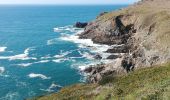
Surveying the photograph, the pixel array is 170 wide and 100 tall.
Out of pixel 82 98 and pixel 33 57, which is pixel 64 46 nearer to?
pixel 33 57

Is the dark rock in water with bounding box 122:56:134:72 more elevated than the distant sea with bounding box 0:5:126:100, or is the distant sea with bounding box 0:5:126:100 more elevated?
the dark rock in water with bounding box 122:56:134:72

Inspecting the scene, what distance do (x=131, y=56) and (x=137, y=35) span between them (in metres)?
30.3

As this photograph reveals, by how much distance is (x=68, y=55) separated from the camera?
107 m

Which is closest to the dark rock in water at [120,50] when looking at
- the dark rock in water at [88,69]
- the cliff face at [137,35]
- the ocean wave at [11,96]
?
the cliff face at [137,35]

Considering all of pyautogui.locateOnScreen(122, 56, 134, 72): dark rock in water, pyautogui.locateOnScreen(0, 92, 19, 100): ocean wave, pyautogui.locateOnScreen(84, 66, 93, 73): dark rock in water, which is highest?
pyautogui.locateOnScreen(122, 56, 134, 72): dark rock in water

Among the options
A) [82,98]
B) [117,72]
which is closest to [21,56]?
[117,72]

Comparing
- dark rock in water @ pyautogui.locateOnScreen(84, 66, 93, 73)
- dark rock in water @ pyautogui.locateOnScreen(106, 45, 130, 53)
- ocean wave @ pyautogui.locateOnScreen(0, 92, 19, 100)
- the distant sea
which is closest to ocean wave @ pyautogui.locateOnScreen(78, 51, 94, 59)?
the distant sea

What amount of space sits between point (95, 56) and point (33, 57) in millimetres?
19716

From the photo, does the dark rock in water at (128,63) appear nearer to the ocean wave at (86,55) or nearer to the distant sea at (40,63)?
the distant sea at (40,63)

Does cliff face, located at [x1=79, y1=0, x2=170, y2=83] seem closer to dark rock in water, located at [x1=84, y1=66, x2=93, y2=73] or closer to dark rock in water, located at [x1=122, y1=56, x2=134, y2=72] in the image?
dark rock in water, located at [x1=122, y1=56, x2=134, y2=72]

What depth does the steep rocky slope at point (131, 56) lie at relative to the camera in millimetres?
33312

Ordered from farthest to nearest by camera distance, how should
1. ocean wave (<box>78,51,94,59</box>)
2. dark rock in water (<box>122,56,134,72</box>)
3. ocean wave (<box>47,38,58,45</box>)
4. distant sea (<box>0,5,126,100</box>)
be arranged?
1. ocean wave (<box>47,38,58,45</box>)
2. ocean wave (<box>78,51,94,59</box>)
3. distant sea (<box>0,5,126,100</box>)
4. dark rock in water (<box>122,56,134,72</box>)

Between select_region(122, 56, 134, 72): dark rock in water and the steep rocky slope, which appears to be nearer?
the steep rocky slope

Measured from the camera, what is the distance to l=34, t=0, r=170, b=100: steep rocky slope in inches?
1312
